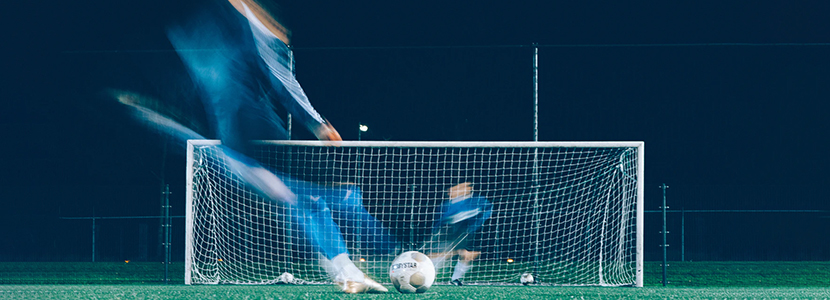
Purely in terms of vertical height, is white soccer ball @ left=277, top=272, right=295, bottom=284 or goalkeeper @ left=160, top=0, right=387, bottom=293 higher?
goalkeeper @ left=160, top=0, right=387, bottom=293

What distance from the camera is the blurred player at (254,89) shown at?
727 centimetres

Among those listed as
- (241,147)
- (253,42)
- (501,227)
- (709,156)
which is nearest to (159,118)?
(253,42)

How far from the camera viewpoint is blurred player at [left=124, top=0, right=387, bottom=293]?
7273mm

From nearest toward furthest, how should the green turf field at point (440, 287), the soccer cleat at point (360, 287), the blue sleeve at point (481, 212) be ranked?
1. the green turf field at point (440, 287)
2. the soccer cleat at point (360, 287)
3. the blue sleeve at point (481, 212)

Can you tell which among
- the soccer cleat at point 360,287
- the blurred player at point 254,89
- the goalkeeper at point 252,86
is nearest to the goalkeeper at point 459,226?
the blurred player at point 254,89

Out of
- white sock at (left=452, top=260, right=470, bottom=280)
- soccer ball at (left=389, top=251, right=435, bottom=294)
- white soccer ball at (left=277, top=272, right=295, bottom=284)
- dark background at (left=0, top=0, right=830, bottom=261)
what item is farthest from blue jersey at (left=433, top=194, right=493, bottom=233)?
soccer ball at (left=389, top=251, right=435, bottom=294)

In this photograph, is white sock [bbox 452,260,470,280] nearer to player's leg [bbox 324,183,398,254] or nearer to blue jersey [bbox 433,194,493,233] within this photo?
blue jersey [bbox 433,194,493,233]

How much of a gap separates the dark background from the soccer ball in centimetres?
448

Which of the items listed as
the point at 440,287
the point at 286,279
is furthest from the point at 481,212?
the point at 286,279

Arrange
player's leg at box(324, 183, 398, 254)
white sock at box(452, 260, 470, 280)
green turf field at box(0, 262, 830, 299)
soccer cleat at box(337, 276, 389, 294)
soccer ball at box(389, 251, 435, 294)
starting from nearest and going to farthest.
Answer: soccer ball at box(389, 251, 435, 294)
green turf field at box(0, 262, 830, 299)
soccer cleat at box(337, 276, 389, 294)
white sock at box(452, 260, 470, 280)
player's leg at box(324, 183, 398, 254)

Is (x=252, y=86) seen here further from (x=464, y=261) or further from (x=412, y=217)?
(x=464, y=261)

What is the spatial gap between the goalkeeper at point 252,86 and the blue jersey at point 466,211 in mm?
1271

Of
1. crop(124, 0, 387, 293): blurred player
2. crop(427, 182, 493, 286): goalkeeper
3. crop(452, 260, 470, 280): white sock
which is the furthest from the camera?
crop(427, 182, 493, 286): goalkeeper

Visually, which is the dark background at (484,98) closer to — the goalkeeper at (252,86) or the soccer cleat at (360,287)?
the goalkeeper at (252,86)
